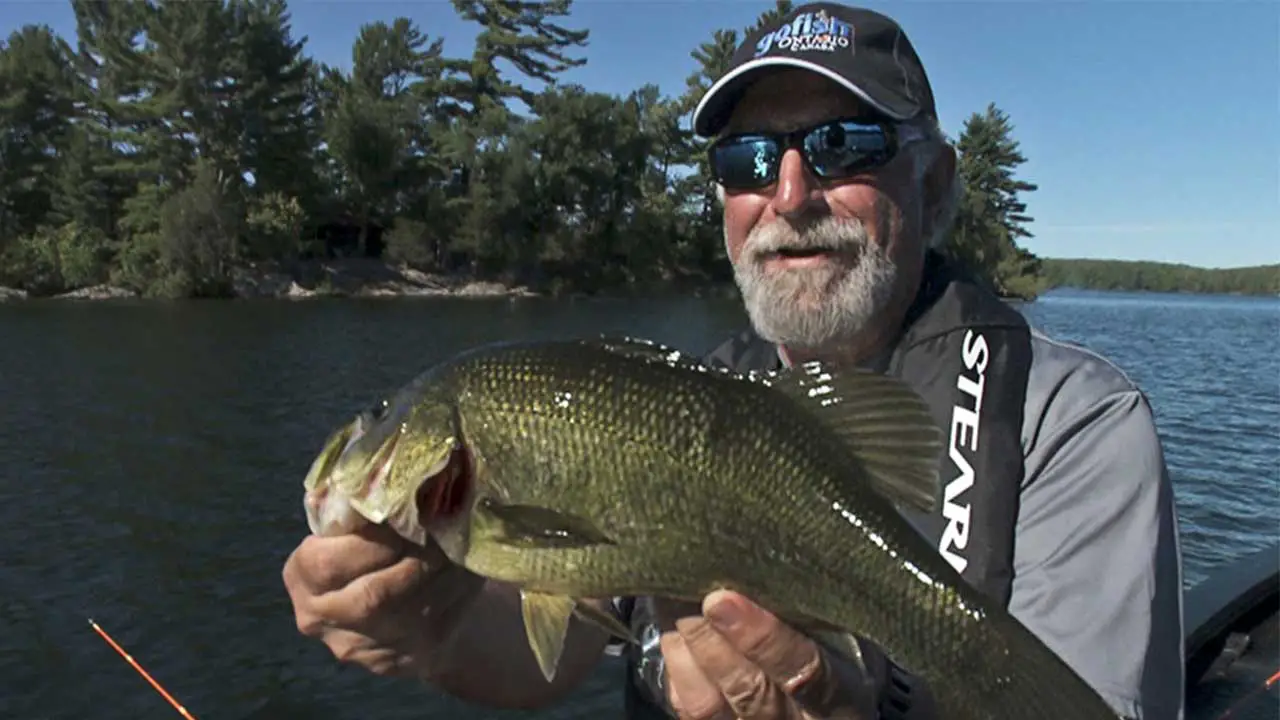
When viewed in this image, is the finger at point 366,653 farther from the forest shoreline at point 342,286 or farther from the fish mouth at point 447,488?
the forest shoreline at point 342,286

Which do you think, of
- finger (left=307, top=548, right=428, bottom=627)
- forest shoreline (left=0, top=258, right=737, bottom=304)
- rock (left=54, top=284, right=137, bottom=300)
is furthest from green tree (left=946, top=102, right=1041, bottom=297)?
finger (left=307, top=548, right=428, bottom=627)

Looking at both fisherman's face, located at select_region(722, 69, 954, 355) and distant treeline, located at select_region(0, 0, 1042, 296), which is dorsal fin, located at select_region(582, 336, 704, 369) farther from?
distant treeline, located at select_region(0, 0, 1042, 296)

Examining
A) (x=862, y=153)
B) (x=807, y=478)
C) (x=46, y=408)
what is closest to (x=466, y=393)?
(x=807, y=478)

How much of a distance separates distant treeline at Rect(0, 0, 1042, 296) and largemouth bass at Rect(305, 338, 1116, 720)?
40.0 m

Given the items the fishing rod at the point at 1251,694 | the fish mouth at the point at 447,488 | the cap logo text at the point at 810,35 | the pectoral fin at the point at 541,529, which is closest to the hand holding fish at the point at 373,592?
the fish mouth at the point at 447,488

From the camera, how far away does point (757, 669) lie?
81.5 inches

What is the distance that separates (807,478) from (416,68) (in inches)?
2398

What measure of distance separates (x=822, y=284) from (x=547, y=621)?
1.39m

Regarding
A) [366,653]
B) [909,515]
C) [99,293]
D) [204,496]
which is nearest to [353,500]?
[366,653]

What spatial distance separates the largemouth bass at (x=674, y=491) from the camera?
2.01 m

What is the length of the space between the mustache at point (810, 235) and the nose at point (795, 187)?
0.15 ft

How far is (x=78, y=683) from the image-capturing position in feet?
25.6

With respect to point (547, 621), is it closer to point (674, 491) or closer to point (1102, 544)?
point (674, 491)

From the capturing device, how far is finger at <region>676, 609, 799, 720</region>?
2.08m
